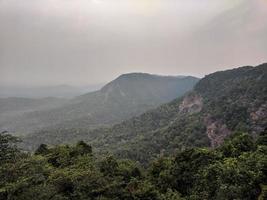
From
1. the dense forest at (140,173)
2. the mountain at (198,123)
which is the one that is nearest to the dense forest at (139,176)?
the dense forest at (140,173)

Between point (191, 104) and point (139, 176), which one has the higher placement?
point (191, 104)

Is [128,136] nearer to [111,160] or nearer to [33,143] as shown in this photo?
[33,143]

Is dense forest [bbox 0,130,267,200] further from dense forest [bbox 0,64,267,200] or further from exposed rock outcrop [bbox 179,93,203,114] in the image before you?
exposed rock outcrop [bbox 179,93,203,114]

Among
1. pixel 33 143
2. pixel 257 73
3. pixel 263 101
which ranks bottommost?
pixel 33 143

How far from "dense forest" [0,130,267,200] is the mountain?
4187 centimetres

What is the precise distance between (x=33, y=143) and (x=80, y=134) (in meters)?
21.0

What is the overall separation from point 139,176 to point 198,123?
61613 millimetres

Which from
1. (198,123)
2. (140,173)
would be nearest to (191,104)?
(198,123)

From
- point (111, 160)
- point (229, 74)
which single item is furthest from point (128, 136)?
point (111, 160)

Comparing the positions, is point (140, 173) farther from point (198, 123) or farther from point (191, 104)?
point (191, 104)

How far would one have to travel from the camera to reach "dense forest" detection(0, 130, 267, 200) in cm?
3656

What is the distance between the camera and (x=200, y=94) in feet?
536

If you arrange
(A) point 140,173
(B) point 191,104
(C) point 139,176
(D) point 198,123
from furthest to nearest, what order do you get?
(B) point 191,104 < (D) point 198,123 < (A) point 140,173 < (C) point 139,176

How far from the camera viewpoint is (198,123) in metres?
112
